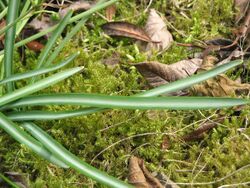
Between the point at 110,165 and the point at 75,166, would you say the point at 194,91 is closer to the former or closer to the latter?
the point at 110,165

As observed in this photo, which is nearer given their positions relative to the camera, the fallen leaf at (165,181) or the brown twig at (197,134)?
the fallen leaf at (165,181)

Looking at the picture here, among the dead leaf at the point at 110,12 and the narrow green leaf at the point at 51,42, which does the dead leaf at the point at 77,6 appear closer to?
the dead leaf at the point at 110,12

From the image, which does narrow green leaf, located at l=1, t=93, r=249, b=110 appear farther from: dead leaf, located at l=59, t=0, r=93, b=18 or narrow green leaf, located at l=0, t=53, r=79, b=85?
dead leaf, located at l=59, t=0, r=93, b=18

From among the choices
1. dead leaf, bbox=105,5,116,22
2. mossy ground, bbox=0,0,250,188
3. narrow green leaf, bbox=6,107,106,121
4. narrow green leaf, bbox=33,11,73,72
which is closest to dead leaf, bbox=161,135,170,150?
mossy ground, bbox=0,0,250,188

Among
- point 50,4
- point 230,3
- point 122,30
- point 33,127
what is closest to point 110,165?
point 33,127

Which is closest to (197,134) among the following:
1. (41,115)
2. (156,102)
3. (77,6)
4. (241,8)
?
(156,102)

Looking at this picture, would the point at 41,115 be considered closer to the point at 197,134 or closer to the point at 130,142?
the point at 130,142

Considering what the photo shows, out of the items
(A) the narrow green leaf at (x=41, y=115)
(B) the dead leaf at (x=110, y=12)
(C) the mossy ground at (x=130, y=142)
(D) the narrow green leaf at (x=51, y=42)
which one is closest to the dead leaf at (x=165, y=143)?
(C) the mossy ground at (x=130, y=142)
